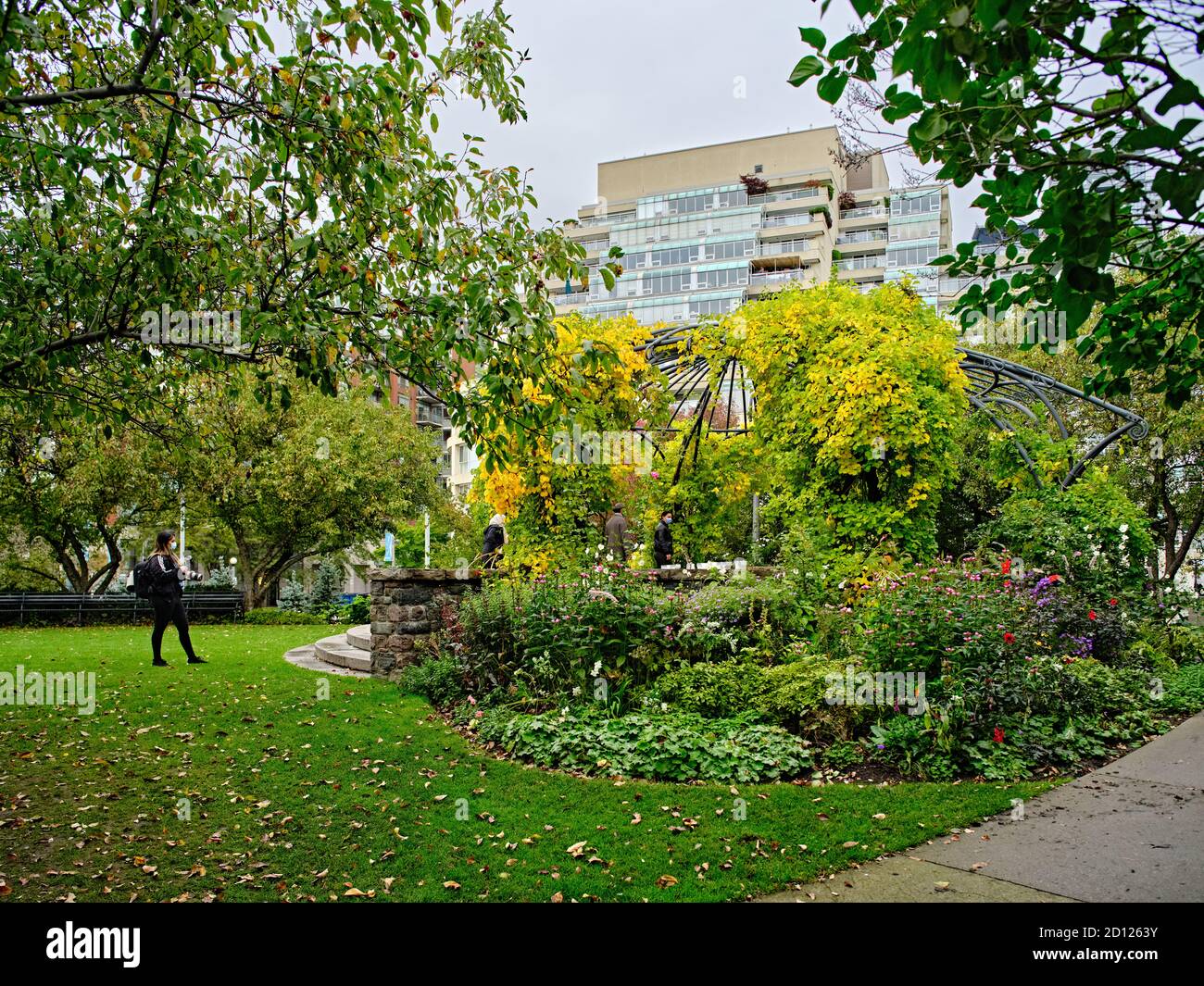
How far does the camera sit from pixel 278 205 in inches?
184

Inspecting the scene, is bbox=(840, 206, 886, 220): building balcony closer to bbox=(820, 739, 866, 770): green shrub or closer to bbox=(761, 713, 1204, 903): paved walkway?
bbox=(820, 739, 866, 770): green shrub

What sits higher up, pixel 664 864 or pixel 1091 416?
pixel 1091 416

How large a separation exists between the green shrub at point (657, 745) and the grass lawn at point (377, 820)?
10.5 inches

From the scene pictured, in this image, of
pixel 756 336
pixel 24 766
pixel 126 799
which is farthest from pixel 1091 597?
pixel 24 766

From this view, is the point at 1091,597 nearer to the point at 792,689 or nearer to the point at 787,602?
the point at 787,602

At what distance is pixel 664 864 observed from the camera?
439 centimetres

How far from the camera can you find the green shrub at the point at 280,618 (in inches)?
851

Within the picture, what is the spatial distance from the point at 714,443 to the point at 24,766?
33.7 feet

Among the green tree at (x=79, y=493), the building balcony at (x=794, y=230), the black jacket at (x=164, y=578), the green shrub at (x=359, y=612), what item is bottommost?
the green shrub at (x=359, y=612)

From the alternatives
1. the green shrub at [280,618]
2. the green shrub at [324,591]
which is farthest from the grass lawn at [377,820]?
the green shrub at [324,591]

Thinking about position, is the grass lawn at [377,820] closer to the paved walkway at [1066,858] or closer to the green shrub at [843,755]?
the paved walkway at [1066,858]

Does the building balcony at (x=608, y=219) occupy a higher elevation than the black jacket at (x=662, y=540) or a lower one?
higher

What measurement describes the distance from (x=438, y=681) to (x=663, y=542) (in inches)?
215
